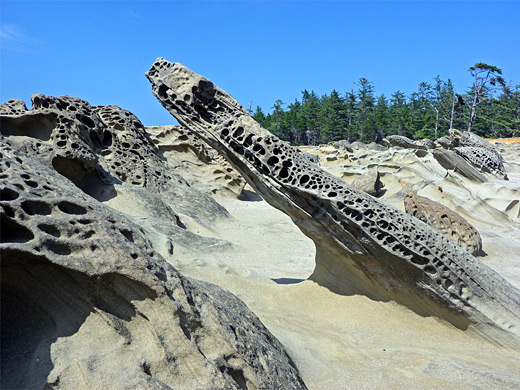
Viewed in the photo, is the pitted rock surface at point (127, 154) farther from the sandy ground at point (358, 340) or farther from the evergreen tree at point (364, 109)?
the evergreen tree at point (364, 109)

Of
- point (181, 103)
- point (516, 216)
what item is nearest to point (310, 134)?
point (516, 216)

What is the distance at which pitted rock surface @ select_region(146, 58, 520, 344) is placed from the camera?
319 cm

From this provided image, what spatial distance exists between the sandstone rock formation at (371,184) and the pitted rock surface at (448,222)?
9.21 ft

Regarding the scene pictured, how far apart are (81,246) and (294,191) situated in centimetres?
200

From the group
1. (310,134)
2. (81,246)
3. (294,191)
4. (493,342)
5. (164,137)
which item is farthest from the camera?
(310,134)

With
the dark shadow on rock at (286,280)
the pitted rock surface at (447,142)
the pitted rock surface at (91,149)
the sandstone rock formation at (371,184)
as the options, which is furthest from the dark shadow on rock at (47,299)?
the pitted rock surface at (447,142)

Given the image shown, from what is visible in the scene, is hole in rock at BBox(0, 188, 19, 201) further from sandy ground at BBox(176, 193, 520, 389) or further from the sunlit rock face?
sandy ground at BBox(176, 193, 520, 389)

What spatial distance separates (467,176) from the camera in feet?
30.6

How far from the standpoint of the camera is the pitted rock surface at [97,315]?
5.00ft

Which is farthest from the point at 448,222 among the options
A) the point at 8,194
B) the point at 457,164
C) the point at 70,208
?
the point at 8,194

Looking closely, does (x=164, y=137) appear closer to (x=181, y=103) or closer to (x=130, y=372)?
(x=181, y=103)

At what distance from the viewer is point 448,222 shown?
5984 millimetres

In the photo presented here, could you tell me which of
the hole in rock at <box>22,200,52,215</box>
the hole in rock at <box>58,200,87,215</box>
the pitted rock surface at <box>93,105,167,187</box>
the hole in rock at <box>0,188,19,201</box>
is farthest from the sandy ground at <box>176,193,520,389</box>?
the pitted rock surface at <box>93,105,167,187</box>

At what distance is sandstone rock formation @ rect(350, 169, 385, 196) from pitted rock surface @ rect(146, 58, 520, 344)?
618 centimetres
